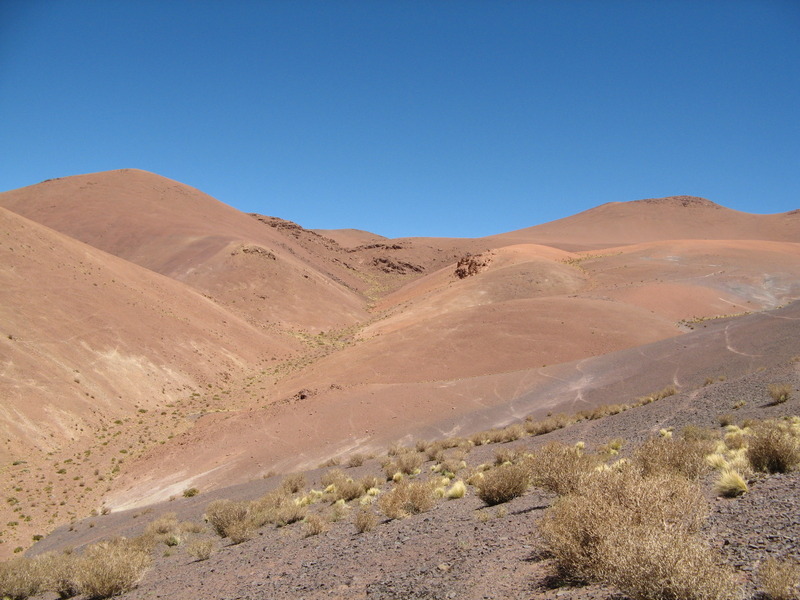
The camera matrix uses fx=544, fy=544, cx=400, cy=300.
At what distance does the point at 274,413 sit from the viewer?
1097 inches

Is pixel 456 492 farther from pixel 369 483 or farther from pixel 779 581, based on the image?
pixel 779 581

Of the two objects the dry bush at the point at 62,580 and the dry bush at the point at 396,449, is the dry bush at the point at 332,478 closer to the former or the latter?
the dry bush at the point at 396,449

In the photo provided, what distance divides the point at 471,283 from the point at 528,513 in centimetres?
4929

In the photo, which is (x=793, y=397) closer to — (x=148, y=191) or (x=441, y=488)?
(x=441, y=488)

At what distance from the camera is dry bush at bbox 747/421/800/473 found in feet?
26.5

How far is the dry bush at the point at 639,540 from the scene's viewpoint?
4.09 meters

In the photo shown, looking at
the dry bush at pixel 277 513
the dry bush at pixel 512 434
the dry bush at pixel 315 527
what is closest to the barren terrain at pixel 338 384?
the dry bush at pixel 315 527

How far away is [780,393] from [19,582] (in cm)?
1905

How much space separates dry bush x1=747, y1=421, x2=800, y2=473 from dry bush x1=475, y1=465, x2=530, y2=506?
3644 millimetres

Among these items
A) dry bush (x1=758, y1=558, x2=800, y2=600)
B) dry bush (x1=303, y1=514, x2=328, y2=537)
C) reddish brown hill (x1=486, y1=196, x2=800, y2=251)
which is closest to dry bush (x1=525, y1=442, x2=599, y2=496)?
dry bush (x1=758, y1=558, x2=800, y2=600)

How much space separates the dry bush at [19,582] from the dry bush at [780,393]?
18.6 meters

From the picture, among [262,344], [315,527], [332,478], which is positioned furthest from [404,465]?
[262,344]

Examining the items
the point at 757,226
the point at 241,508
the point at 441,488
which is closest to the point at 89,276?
the point at 241,508

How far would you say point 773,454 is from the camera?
26.8ft
